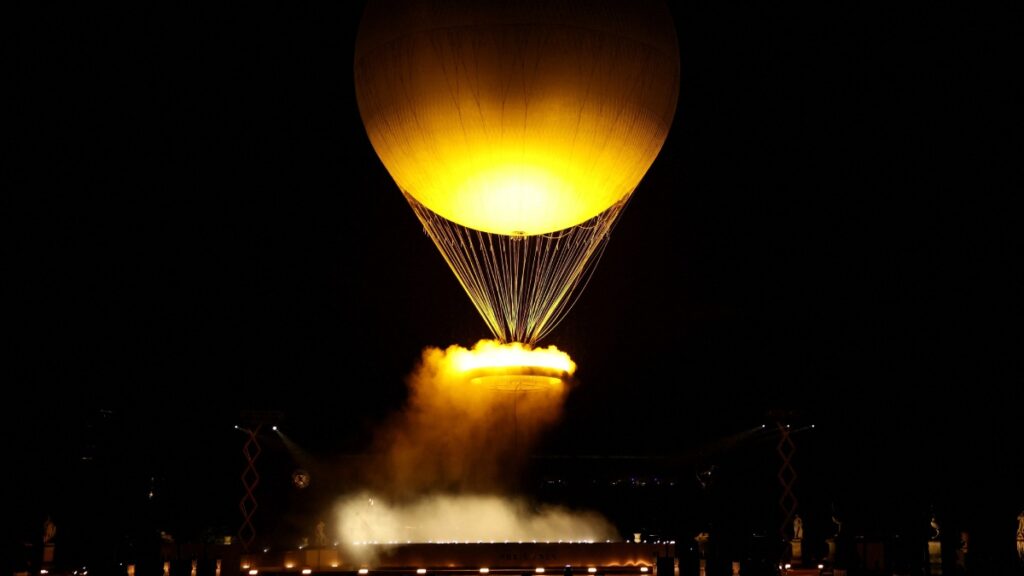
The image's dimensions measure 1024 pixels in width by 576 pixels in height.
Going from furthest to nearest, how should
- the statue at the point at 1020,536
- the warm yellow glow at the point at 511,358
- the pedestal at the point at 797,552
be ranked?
the pedestal at the point at 797,552
the warm yellow glow at the point at 511,358
the statue at the point at 1020,536

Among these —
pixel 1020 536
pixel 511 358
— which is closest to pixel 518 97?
pixel 511 358

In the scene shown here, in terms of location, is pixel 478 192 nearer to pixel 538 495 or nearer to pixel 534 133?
pixel 534 133

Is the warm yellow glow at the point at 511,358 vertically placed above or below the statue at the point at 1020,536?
above

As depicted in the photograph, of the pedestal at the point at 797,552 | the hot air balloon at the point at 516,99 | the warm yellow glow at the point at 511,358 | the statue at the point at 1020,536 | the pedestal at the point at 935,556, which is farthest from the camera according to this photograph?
the pedestal at the point at 797,552

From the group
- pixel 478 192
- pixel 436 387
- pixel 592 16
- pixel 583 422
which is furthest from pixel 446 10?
pixel 583 422

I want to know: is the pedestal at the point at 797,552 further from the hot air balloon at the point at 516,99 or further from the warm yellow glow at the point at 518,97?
the warm yellow glow at the point at 518,97

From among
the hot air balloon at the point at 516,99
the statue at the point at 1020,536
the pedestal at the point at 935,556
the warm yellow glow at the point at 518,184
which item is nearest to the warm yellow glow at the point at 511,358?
the warm yellow glow at the point at 518,184
